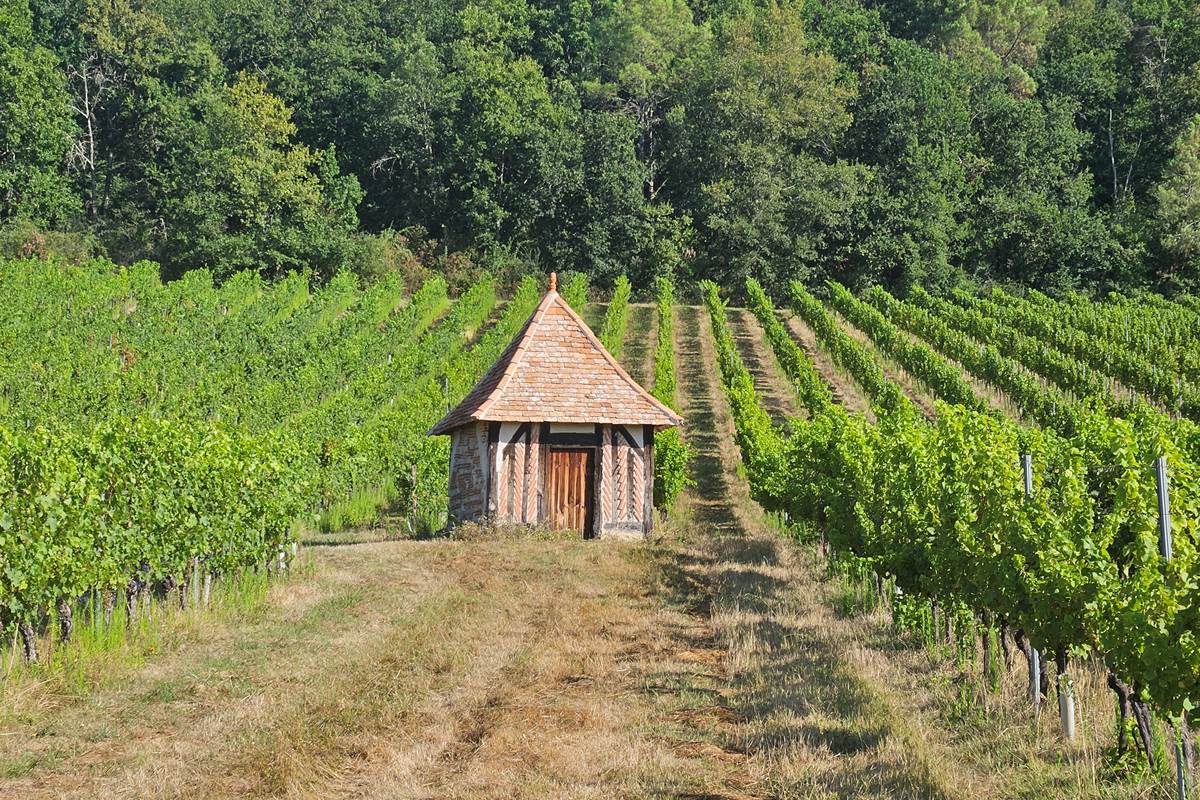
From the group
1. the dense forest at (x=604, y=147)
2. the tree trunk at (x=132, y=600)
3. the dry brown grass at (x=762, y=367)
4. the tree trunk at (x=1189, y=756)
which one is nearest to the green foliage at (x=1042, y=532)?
the tree trunk at (x=1189, y=756)

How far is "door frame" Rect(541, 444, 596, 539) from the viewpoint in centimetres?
2181

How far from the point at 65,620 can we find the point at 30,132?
182 feet

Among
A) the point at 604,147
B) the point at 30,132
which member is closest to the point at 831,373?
the point at 604,147

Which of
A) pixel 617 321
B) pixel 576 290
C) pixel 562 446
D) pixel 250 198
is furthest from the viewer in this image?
pixel 250 198

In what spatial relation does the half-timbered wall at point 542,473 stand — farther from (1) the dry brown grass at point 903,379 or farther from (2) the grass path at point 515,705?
(1) the dry brown grass at point 903,379

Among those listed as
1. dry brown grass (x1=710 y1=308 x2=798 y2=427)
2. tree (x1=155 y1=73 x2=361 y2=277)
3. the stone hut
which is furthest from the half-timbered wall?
tree (x1=155 y1=73 x2=361 y2=277)

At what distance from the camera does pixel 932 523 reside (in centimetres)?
1302

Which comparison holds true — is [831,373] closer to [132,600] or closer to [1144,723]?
[132,600]

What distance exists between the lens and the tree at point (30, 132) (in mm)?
59969

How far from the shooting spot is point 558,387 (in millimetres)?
21953

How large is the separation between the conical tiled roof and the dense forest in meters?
34.9

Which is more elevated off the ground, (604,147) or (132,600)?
(604,147)

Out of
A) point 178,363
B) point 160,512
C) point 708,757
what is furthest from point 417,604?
point 178,363

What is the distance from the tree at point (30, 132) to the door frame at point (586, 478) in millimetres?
45642
